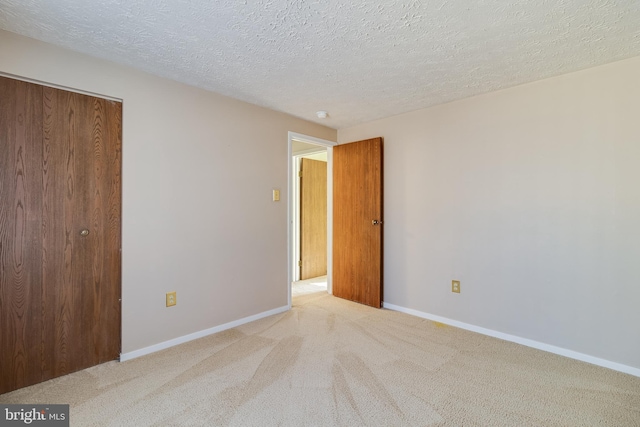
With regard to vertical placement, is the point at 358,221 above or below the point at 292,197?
below

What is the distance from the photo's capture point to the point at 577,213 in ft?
7.40

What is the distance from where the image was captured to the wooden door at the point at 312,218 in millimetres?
4668

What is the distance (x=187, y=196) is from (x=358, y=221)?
189 centimetres

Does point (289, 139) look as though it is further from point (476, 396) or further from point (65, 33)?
point (476, 396)

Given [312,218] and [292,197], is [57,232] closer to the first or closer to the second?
[292,197]

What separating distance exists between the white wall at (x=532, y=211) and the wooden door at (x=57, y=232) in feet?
8.62

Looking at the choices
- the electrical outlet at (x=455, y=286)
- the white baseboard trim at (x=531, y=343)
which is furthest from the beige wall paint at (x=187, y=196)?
the electrical outlet at (x=455, y=286)

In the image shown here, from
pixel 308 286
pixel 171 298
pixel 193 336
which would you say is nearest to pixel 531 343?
pixel 308 286

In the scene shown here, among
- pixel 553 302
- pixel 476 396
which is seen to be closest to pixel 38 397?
pixel 476 396

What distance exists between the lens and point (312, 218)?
4777mm

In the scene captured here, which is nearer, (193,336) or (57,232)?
(57,232)

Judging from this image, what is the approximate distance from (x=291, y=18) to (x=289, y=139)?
5.64ft

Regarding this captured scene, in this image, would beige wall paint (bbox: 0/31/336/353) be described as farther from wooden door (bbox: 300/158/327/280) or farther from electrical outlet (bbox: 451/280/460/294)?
electrical outlet (bbox: 451/280/460/294)

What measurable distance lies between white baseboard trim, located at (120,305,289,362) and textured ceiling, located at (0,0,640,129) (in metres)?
2.08
